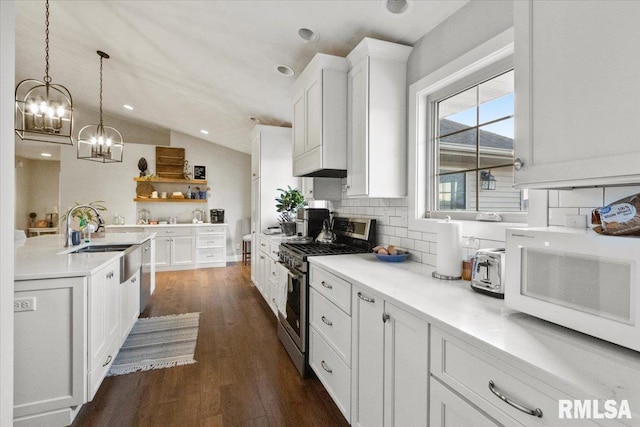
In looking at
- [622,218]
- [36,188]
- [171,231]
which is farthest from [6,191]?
[36,188]

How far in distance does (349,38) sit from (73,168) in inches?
257

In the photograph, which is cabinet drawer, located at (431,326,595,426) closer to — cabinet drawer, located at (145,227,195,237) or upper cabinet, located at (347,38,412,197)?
upper cabinet, located at (347,38,412,197)

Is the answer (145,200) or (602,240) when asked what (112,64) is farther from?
(602,240)

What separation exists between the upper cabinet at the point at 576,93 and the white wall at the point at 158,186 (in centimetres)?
667

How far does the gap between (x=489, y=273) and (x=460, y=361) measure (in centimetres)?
49

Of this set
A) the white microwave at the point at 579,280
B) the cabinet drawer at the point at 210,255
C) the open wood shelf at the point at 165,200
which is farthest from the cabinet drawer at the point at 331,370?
the open wood shelf at the point at 165,200

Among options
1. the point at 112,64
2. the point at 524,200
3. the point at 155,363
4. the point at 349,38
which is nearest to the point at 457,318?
the point at 524,200

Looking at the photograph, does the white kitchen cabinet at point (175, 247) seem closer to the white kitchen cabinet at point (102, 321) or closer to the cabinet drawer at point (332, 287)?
the white kitchen cabinet at point (102, 321)

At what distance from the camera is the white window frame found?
1590 millimetres

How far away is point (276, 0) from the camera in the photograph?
2.08 meters

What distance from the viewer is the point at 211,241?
21.2ft

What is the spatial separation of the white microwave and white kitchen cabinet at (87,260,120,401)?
2.20 meters

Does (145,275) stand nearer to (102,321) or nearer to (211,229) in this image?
(102,321)

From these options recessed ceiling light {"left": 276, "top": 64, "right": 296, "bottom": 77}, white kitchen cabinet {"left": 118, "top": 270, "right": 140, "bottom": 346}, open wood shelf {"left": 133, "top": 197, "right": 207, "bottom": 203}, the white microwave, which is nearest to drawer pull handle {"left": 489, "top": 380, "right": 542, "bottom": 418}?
the white microwave
